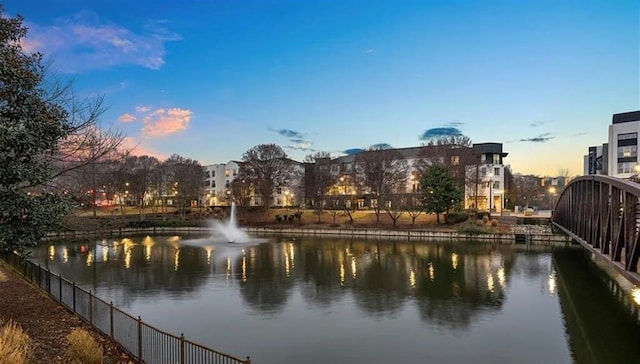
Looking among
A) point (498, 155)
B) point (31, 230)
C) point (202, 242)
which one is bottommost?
point (202, 242)

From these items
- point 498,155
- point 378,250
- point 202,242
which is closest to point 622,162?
point 498,155

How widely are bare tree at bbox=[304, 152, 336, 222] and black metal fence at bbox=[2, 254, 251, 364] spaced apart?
5261cm

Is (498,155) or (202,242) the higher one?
(498,155)

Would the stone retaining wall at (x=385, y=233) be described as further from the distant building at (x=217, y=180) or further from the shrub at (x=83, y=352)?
the distant building at (x=217, y=180)

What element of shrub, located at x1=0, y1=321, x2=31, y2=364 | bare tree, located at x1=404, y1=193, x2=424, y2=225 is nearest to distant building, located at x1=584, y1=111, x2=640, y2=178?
bare tree, located at x1=404, y1=193, x2=424, y2=225

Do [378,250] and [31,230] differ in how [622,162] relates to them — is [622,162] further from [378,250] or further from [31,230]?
[31,230]

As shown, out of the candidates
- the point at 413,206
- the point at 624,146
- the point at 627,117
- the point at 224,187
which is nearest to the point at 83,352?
the point at 413,206

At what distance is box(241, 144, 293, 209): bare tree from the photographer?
3054 inches

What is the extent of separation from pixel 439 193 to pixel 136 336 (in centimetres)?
4894

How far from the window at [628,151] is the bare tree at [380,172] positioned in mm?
32260

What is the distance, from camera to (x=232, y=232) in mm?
58312

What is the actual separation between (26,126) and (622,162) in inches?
3005

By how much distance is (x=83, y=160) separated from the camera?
46.9ft

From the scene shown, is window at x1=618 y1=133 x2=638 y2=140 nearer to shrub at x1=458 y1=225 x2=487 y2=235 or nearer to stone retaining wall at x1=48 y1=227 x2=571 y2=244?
stone retaining wall at x1=48 y1=227 x2=571 y2=244
